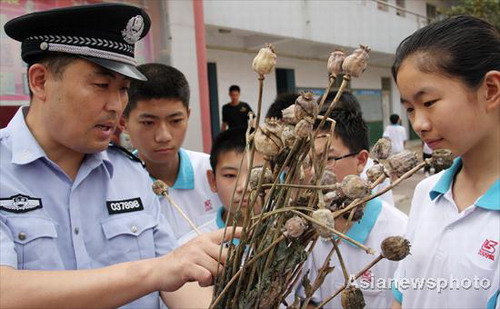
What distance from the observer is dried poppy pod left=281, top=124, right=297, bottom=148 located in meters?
0.63

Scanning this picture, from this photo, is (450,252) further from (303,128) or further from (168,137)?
(168,137)

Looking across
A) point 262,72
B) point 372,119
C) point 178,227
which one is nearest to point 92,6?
point 262,72

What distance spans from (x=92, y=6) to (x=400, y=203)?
5866 mm

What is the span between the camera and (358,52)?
612 millimetres

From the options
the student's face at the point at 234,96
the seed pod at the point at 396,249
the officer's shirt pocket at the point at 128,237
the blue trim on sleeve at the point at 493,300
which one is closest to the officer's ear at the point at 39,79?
the officer's shirt pocket at the point at 128,237

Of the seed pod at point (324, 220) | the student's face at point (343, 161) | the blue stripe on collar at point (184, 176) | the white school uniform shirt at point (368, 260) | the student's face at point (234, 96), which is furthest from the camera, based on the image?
the student's face at point (234, 96)

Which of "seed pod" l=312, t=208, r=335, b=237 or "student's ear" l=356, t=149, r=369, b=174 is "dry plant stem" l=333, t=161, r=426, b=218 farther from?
"student's ear" l=356, t=149, r=369, b=174

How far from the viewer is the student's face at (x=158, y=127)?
5.71 feet

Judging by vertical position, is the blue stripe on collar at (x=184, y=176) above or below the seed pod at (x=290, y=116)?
below

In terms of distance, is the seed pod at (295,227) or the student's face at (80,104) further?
the student's face at (80,104)

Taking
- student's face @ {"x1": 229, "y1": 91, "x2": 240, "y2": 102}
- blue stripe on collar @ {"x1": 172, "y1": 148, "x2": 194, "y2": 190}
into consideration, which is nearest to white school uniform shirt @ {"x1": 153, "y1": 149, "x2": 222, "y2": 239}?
blue stripe on collar @ {"x1": 172, "y1": 148, "x2": 194, "y2": 190}

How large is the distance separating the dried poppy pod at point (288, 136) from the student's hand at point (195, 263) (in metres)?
0.20

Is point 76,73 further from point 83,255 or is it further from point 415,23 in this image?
point 415,23

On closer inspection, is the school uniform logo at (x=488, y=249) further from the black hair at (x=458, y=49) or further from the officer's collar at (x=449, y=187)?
the black hair at (x=458, y=49)
